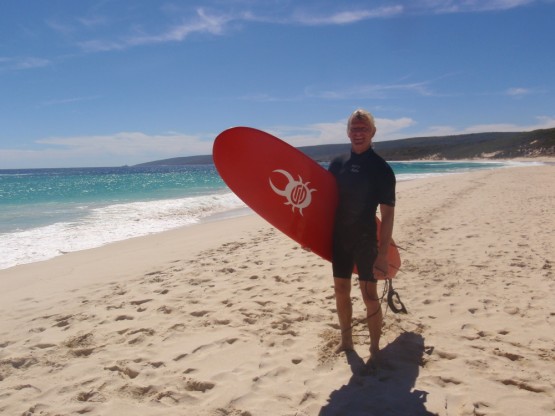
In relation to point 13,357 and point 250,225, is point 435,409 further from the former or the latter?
point 250,225

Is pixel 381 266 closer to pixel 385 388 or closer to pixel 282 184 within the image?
pixel 385 388

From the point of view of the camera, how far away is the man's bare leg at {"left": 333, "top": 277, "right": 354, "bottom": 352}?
2805 millimetres

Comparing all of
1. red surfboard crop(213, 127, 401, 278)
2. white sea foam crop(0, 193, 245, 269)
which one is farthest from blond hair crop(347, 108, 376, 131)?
white sea foam crop(0, 193, 245, 269)

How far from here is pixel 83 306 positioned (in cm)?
420

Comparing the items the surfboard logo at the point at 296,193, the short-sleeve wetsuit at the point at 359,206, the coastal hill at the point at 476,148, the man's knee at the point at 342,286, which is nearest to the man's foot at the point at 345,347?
the man's knee at the point at 342,286

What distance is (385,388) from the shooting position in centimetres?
253

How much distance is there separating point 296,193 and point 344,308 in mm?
915

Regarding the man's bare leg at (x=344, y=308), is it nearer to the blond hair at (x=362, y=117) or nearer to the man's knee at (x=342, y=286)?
the man's knee at (x=342, y=286)

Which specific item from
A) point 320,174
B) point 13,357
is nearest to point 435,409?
point 320,174

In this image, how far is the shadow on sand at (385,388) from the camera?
232cm

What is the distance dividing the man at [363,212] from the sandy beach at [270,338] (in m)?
0.51

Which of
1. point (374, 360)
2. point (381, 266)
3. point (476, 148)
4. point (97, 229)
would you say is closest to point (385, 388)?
point (374, 360)

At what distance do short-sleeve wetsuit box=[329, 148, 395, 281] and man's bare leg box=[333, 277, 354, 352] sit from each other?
68 millimetres

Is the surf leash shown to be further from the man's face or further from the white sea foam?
the white sea foam
